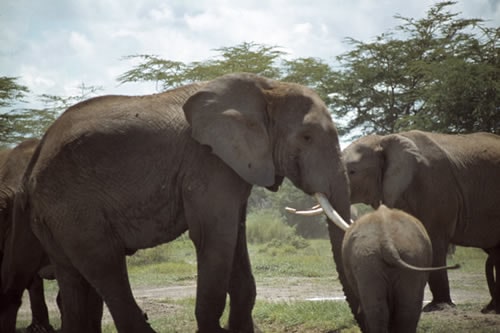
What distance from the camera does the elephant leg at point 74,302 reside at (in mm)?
6676

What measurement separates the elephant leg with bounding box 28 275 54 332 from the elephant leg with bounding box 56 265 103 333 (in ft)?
6.47

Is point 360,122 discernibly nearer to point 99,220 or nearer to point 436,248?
point 436,248

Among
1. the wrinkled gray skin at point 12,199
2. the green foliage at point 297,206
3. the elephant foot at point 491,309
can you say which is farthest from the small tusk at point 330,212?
the green foliage at point 297,206

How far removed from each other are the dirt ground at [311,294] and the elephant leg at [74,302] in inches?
98.2

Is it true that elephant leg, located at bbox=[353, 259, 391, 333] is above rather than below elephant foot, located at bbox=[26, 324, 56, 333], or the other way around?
above

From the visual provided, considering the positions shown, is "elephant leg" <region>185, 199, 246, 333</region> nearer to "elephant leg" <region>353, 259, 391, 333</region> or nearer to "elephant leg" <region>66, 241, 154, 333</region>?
"elephant leg" <region>66, 241, 154, 333</region>

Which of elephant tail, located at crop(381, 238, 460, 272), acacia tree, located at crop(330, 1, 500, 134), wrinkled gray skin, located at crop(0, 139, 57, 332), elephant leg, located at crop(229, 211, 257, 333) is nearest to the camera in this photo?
elephant tail, located at crop(381, 238, 460, 272)

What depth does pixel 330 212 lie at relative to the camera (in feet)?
20.3

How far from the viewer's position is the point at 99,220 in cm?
640

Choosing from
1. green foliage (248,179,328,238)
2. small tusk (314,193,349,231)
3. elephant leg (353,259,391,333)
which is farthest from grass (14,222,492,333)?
green foliage (248,179,328,238)

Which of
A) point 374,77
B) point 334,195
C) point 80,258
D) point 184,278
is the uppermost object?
point 374,77

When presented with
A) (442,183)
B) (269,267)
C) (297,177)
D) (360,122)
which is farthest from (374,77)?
(297,177)

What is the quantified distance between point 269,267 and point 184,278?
6.57 ft

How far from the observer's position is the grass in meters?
7.79
